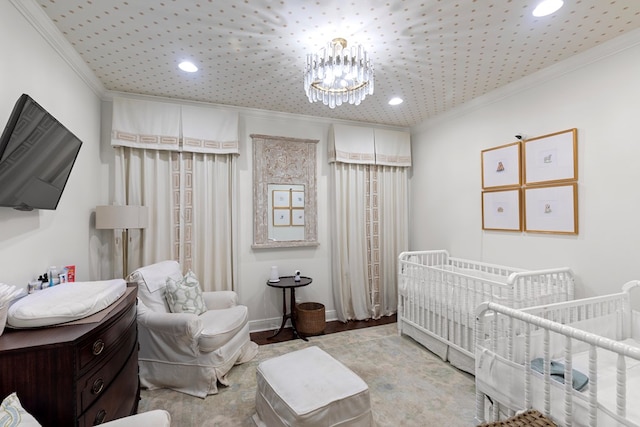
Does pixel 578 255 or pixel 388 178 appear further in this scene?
pixel 388 178

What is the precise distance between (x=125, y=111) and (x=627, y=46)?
4.22 metres

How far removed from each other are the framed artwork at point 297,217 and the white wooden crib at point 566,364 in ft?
7.74

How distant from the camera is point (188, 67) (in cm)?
252

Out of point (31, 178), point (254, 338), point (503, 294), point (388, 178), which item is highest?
point (388, 178)

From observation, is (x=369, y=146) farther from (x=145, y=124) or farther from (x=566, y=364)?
(x=566, y=364)

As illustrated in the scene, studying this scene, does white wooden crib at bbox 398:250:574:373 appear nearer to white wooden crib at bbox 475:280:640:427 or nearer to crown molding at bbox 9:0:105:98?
white wooden crib at bbox 475:280:640:427

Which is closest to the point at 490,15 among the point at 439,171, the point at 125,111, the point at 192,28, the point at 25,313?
the point at 192,28

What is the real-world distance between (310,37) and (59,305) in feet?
6.99

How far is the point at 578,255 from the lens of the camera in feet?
8.01

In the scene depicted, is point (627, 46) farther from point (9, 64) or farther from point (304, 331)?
point (9, 64)

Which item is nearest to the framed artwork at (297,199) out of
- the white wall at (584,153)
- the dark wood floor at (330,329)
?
the dark wood floor at (330,329)

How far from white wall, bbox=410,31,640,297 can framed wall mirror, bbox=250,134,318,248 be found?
1.83m

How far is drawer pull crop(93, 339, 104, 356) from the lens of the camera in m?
1.33

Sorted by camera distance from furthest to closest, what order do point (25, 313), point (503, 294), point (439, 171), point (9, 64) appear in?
point (439, 171)
point (503, 294)
point (9, 64)
point (25, 313)
